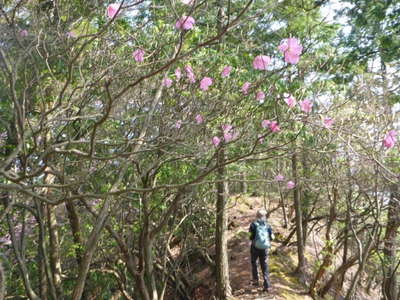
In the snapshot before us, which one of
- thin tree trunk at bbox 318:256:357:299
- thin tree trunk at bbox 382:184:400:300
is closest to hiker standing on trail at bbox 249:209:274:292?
thin tree trunk at bbox 318:256:357:299

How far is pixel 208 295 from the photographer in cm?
863

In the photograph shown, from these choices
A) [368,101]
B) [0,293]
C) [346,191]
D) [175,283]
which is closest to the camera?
[0,293]

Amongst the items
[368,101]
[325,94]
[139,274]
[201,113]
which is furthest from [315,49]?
[139,274]

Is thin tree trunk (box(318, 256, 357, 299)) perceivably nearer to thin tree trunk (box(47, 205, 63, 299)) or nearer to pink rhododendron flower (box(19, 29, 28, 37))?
thin tree trunk (box(47, 205, 63, 299))

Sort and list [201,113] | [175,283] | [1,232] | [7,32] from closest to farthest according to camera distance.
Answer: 1. [7,32]
2. [201,113]
3. [1,232]
4. [175,283]

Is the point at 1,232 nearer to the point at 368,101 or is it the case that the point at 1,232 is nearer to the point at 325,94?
the point at 325,94

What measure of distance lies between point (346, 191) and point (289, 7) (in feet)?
11.4

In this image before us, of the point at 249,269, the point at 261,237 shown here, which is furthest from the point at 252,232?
the point at 249,269

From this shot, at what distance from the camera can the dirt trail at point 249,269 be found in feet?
24.9

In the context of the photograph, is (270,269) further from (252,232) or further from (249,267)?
(252,232)

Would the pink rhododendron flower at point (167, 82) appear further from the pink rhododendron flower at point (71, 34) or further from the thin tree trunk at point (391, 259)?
the thin tree trunk at point (391, 259)

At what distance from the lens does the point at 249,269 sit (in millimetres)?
9008

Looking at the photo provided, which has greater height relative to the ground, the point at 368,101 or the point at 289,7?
the point at 289,7

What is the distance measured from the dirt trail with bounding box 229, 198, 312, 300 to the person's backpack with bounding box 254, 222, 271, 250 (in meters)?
0.70
